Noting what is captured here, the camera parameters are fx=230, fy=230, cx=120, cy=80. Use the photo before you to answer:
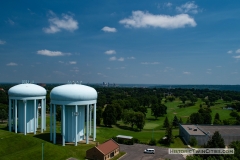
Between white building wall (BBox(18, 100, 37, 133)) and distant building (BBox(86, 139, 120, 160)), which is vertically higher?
white building wall (BBox(18, 100, 37, 133))

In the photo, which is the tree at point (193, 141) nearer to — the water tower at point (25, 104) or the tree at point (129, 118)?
the tree at point (129, 118)

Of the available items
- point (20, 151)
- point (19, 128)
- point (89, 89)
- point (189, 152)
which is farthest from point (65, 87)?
point (189, 152)

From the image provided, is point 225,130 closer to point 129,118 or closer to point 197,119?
point 197,119

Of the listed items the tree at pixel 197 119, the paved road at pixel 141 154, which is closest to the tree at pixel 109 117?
the paved road at pixel 141 154

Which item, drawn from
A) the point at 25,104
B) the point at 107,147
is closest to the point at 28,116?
the point at 25,104

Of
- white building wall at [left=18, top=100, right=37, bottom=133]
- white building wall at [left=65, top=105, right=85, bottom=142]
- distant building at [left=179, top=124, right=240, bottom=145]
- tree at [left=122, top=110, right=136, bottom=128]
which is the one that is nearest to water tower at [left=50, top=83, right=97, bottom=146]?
white building wall at [left=65, top=105, right=85, bottom=142]

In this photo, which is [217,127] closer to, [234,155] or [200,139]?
[200,139]

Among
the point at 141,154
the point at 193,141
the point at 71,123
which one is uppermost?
the point at 71,123

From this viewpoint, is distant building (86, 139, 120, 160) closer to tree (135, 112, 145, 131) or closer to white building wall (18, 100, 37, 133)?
white building wall (18, 100, 37, 133)
